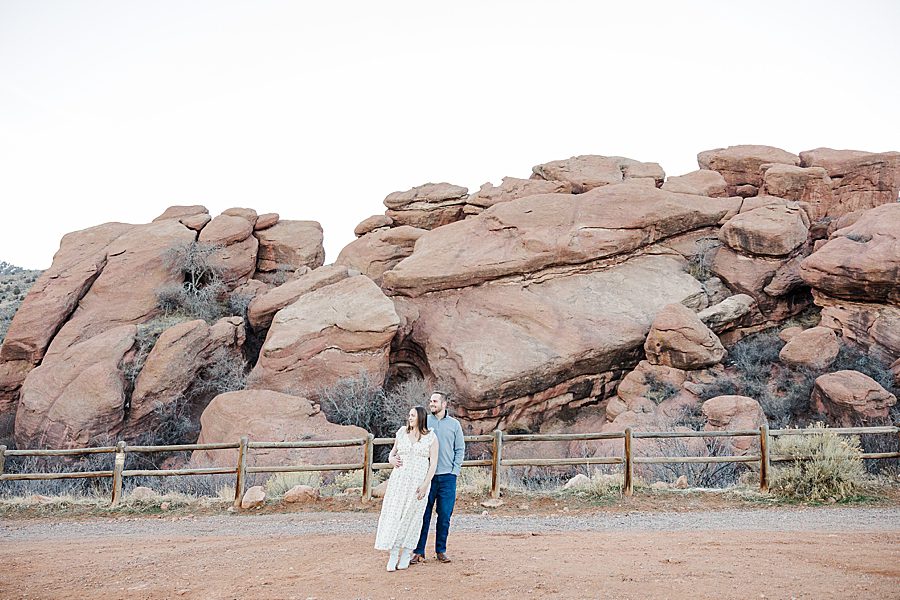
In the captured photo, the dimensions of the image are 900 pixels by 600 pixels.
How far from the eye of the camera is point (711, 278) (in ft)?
65.9

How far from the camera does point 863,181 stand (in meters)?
24.1

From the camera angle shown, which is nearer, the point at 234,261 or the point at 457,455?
the point at 457,455

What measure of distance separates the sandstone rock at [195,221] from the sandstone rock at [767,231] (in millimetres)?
17387

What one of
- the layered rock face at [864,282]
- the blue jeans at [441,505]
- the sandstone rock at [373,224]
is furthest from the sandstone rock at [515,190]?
the blue jeans at [441,505]

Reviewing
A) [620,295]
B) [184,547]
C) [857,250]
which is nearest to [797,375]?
[857,250]

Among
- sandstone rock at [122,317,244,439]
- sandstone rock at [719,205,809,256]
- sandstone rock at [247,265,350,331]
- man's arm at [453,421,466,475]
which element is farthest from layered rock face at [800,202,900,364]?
sandstone rock at [122,317,244,439]

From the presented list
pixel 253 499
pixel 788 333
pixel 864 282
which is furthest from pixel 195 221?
pixel 864 282

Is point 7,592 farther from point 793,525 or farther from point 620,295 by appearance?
point 620,295

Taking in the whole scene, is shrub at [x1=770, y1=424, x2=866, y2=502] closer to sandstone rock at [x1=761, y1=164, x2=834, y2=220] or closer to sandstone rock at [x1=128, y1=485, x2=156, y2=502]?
sandstone rock at [x1=128, y1=485, x2=156, y2=502]

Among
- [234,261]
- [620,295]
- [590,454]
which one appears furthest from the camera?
[234,261]

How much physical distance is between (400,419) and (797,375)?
10.0 m

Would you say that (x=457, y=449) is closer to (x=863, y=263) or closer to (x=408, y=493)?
(x=408, y=493)

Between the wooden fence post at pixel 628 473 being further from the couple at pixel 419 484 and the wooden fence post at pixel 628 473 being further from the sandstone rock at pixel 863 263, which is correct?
the sandstone rock at pixel 863 263

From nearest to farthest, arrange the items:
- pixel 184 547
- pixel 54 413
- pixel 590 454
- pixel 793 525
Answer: pixel 184 547 < pixel 793 525 < pixel 590 454 < pixel 54 413
